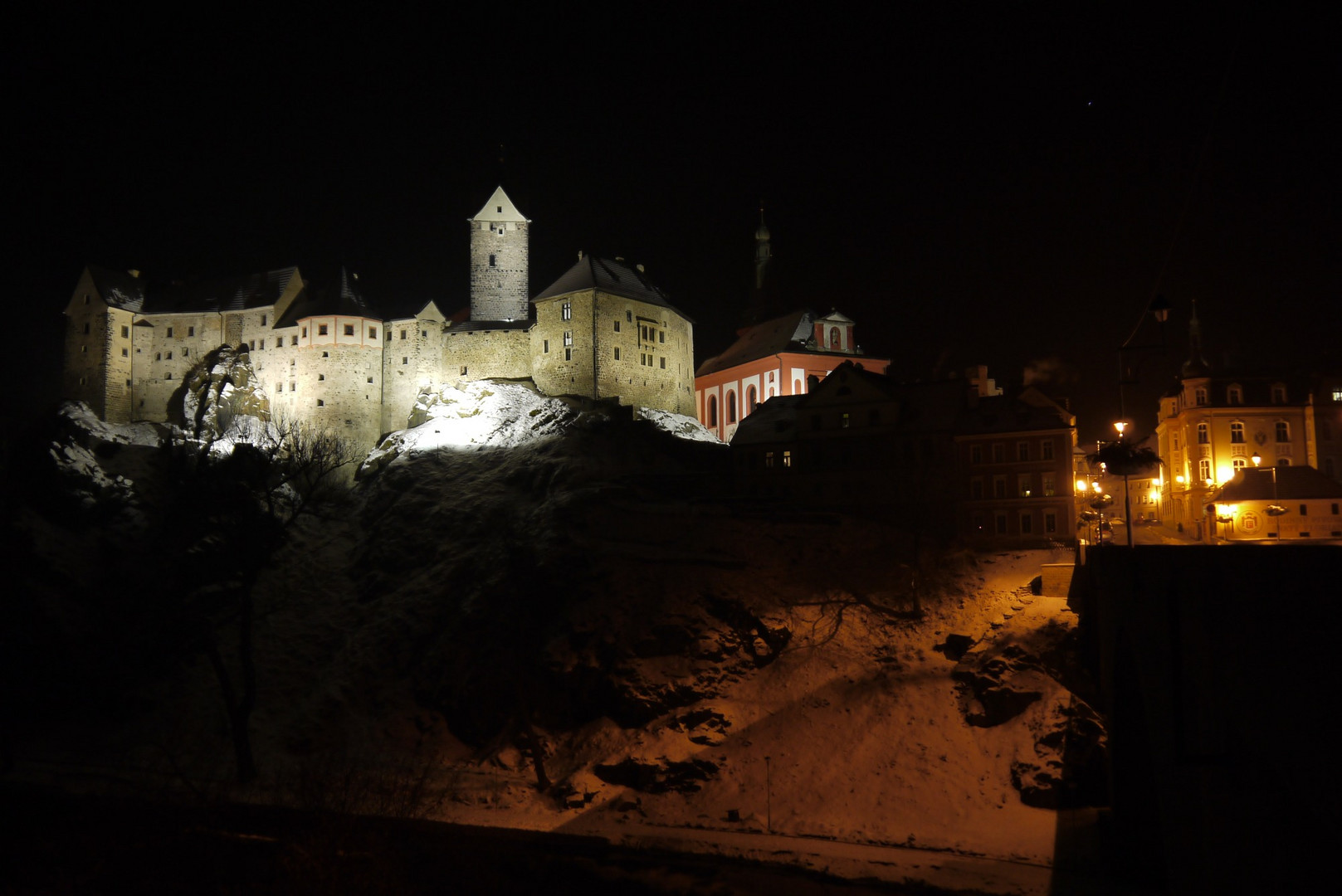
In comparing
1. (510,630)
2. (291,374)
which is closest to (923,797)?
(510,630)

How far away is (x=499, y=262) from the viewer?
7962 cm

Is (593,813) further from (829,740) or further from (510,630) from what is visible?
(510,630)

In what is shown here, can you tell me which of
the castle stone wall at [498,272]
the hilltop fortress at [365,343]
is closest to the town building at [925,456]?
the hilltop fortress at [365,343]

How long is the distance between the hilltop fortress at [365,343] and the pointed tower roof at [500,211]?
120cm

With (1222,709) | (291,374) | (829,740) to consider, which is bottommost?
(829,740)

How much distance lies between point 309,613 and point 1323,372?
220ft

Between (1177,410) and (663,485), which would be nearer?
(663,485)

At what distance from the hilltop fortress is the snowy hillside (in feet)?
53.8

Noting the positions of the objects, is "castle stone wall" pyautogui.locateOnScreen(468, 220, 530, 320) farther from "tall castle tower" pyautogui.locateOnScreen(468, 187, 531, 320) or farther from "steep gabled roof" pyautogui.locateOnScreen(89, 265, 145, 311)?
"steep gabled roof" pyautogui.locateOnScreen(89, 265, 145, 311)

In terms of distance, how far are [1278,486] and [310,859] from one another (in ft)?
167

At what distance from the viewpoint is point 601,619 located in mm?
42938

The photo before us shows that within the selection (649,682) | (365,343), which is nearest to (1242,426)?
(649,682)

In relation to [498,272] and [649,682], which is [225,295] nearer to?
[498,272]

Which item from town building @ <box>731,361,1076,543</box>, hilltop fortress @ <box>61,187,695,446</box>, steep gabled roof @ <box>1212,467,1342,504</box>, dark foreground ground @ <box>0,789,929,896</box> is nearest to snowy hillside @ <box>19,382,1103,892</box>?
dark foreground ground @ <box>0,789,929,896</box>
